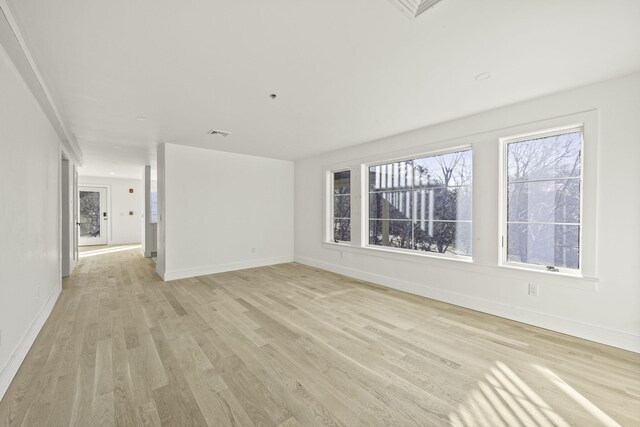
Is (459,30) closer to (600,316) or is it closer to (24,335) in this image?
(600,316)

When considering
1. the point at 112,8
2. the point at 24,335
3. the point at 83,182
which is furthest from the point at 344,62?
the point at 83,182

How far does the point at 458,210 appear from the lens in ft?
12.6

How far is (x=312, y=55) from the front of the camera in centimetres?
217

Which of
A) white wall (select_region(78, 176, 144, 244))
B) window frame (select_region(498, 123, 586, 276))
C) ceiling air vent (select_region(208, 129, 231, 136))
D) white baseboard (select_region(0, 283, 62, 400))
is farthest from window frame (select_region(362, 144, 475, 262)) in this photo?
white wall (select_region(78, 176, 144, 244))

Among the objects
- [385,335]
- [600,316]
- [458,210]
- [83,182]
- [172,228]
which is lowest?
[385,335]

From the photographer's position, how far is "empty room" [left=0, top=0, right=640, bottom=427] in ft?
5.79

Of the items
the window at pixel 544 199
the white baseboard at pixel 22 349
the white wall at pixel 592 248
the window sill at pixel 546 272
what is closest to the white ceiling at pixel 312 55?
the white wall at pixel 592 248

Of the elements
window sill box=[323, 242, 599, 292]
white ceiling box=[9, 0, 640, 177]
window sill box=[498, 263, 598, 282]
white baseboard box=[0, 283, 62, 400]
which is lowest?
white baseboard box=[0, 283, 62, 400]

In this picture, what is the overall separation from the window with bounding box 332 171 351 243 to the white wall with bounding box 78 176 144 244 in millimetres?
7587

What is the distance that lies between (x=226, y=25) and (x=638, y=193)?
12.4 ft

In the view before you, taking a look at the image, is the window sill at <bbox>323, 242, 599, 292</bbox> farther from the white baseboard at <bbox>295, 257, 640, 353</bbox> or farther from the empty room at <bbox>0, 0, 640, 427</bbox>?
the white baseboard at <bbox>295, 257, 640, 353</bbox>

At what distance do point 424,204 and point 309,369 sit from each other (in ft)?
10.1

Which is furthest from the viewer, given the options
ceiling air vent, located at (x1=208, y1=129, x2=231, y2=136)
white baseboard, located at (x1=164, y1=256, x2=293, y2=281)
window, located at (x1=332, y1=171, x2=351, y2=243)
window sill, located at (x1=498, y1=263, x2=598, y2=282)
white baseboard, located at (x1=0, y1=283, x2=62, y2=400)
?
window, located at (x1=332, y1=171, x2=351, y2=243)

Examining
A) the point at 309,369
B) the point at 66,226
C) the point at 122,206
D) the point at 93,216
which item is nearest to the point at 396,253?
the point at 309,369
